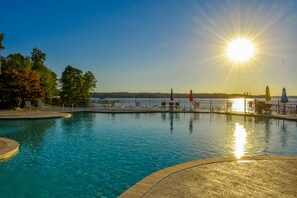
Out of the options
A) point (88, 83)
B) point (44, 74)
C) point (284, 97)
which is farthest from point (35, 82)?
point (284, 97)

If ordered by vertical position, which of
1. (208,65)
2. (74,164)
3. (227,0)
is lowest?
(74,164)

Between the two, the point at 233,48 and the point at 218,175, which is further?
the point at 233,48

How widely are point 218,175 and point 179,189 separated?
1138mm

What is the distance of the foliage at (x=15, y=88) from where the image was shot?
74.2 feet

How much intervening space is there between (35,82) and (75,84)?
6432mm

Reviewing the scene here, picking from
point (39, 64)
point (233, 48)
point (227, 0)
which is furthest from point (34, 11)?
point (39, 64)

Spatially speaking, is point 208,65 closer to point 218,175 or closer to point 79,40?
point 79,40

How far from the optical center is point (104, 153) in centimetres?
832

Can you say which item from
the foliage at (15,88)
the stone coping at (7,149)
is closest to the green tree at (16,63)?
the foliage at (15,88)

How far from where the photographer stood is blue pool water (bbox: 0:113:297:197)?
5.57m

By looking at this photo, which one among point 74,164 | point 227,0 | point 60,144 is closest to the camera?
point 74,164

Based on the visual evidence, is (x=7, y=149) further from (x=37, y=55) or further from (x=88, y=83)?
(x=37, y=55)

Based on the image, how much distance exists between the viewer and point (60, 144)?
9688mm

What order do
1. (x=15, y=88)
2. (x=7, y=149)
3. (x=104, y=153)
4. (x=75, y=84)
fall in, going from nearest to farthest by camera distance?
(x=7, y=149) < (x=104, y=153) < (x=15, y=88) < (x=75, y=84)
